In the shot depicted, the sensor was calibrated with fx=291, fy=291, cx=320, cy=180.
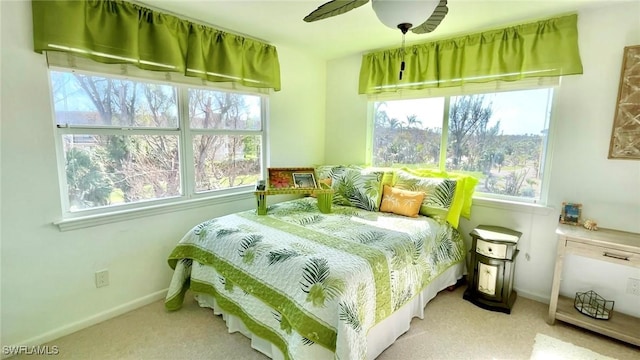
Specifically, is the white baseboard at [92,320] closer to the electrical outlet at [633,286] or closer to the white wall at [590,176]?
the white wall at [590,176]

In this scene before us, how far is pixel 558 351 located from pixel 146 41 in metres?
3.56

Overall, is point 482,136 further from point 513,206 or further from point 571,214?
point 571,214

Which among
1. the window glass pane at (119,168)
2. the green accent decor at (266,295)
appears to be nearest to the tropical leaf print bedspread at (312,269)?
the green accent decor at (266,295)

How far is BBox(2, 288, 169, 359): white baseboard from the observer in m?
1.90

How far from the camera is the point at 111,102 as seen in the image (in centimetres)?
215

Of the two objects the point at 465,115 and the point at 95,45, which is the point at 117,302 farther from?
the point at 465,115

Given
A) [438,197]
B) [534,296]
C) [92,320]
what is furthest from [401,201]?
[92,320]

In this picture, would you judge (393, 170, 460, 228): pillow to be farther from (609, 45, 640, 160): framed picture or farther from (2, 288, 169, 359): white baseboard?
(2, 288, 169, 359): white baseboard

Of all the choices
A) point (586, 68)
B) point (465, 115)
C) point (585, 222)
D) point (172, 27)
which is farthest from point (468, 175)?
point (172, 27)

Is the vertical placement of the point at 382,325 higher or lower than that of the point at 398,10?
lower

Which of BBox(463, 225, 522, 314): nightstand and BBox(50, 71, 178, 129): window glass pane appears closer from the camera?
BBox(50, 71, 178, 129): window glass pane

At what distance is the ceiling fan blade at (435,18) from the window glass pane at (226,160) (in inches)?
77.2

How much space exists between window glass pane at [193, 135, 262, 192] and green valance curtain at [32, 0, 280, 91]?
564mm

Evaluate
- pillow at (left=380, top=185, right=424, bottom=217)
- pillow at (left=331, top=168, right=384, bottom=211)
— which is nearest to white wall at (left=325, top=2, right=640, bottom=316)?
pillow at (left=380, top=185, right=424, bottom=217)
